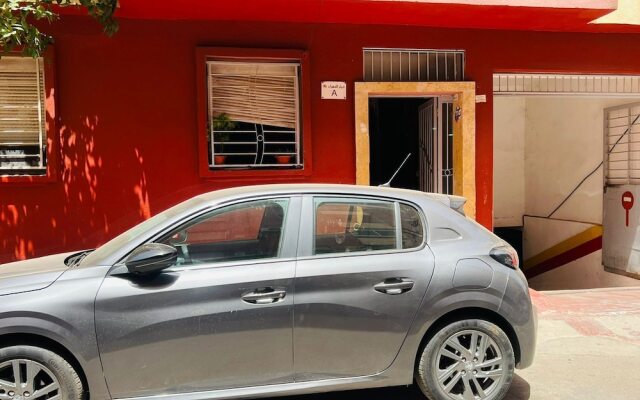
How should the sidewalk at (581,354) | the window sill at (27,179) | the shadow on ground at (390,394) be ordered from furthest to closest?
the window sill at (27,179) < the sidewalk at (581,354) < the shadow on ground at (390,394)

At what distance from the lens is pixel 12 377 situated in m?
3.11

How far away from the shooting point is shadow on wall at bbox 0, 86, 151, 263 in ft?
21.4

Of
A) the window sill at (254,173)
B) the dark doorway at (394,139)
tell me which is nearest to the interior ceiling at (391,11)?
the window sill at (254,173)

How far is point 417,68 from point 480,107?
1033 millimetres

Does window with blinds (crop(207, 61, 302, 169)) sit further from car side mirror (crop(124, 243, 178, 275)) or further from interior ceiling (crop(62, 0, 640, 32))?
car side mirror (crop(124, 243, 178, 275))

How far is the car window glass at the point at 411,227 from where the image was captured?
368 cm

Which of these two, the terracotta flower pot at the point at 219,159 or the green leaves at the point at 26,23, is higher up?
the green leaves at the point at 26,23

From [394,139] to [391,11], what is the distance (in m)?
3.55

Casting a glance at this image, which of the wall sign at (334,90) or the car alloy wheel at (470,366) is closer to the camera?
the car alloy wheel at (470,366)

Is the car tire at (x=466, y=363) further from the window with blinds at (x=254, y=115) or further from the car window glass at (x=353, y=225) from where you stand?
the window with blinds at (x=254, y=115)

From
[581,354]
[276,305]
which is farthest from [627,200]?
[276,305]

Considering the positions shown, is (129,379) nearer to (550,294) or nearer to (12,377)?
(12,377)

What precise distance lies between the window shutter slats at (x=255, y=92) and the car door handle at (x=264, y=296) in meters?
4.14

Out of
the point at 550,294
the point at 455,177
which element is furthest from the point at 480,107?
Result: the point at 550,294
